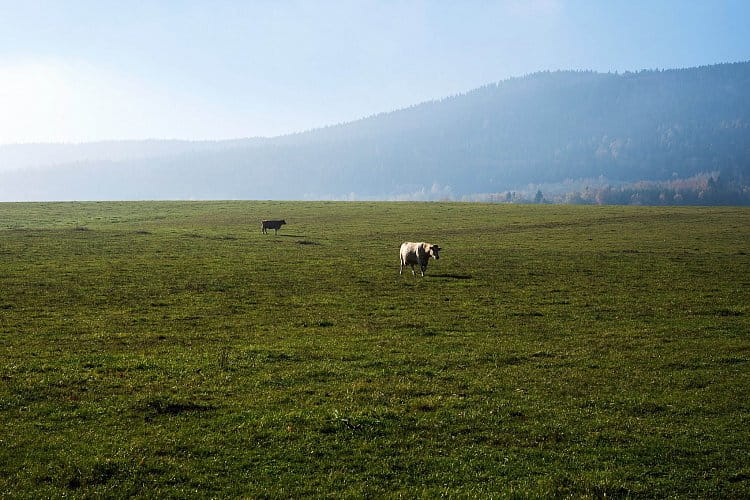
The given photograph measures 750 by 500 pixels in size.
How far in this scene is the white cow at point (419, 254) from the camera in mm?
37719

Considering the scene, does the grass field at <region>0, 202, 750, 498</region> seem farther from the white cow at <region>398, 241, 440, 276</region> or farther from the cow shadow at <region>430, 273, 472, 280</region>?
the white cow at <region>398, 241, 440, 276</region>

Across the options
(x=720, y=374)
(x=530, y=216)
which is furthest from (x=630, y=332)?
(x=530, y=216)

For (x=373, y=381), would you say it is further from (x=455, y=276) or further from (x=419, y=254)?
(x=419, y=254)

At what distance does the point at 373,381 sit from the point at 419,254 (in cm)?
2184

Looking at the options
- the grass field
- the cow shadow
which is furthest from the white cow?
the grass field

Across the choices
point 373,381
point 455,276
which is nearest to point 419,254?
point 455,276

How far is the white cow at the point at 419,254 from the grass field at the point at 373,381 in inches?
67.5

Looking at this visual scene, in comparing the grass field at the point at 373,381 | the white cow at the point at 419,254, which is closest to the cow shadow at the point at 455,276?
the grass field at the point at 373,381

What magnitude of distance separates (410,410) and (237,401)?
165 inches

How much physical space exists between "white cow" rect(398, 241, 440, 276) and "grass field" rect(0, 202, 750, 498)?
1.71 metres

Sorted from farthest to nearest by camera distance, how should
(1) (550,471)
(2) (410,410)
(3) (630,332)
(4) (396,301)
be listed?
(4) (396,301), (3) (630,332), (2) (410,410), (1) (550,471)

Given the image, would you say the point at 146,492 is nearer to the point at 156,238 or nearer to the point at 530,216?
the point at 156,238

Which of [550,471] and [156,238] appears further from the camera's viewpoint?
[156,238]

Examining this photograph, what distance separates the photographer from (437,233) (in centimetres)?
6800
